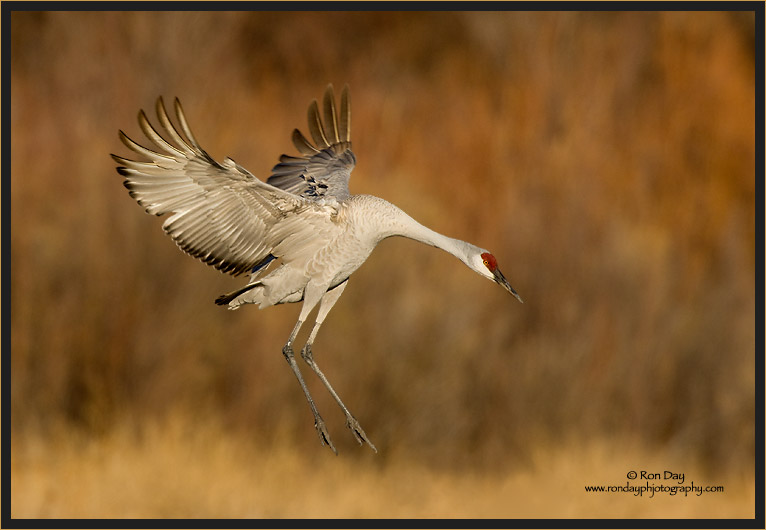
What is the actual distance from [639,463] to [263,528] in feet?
14.3

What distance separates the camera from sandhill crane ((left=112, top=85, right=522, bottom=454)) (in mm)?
4789

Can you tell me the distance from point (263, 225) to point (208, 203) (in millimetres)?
253

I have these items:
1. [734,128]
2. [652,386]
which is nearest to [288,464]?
[652,386]

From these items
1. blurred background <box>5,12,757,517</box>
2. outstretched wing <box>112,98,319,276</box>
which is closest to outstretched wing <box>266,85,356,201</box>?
outstretched wing <box>112,98,319,276</box>

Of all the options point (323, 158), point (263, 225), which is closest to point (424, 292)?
point (323, 158)

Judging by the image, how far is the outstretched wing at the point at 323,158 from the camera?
640 cm

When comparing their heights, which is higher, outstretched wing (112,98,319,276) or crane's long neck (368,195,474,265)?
outstretched wing (112,98,319,276)

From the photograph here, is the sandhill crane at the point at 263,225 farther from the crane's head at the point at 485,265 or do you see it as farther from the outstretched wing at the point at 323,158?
the outstretched wing at the point at 323,158

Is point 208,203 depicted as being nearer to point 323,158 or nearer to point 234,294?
point 234,294

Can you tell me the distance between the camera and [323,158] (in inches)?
258

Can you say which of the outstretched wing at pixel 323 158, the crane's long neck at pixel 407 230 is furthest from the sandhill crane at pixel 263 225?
the outstretched wing at pixel 323 158

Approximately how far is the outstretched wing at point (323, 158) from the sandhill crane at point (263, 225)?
128 centimetres

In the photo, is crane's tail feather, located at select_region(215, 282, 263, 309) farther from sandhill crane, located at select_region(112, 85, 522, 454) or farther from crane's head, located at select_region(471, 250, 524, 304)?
crane's head, located at select_region(471, 250, 524, 304)

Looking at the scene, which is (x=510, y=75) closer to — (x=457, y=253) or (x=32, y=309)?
(x=32, y=309)
